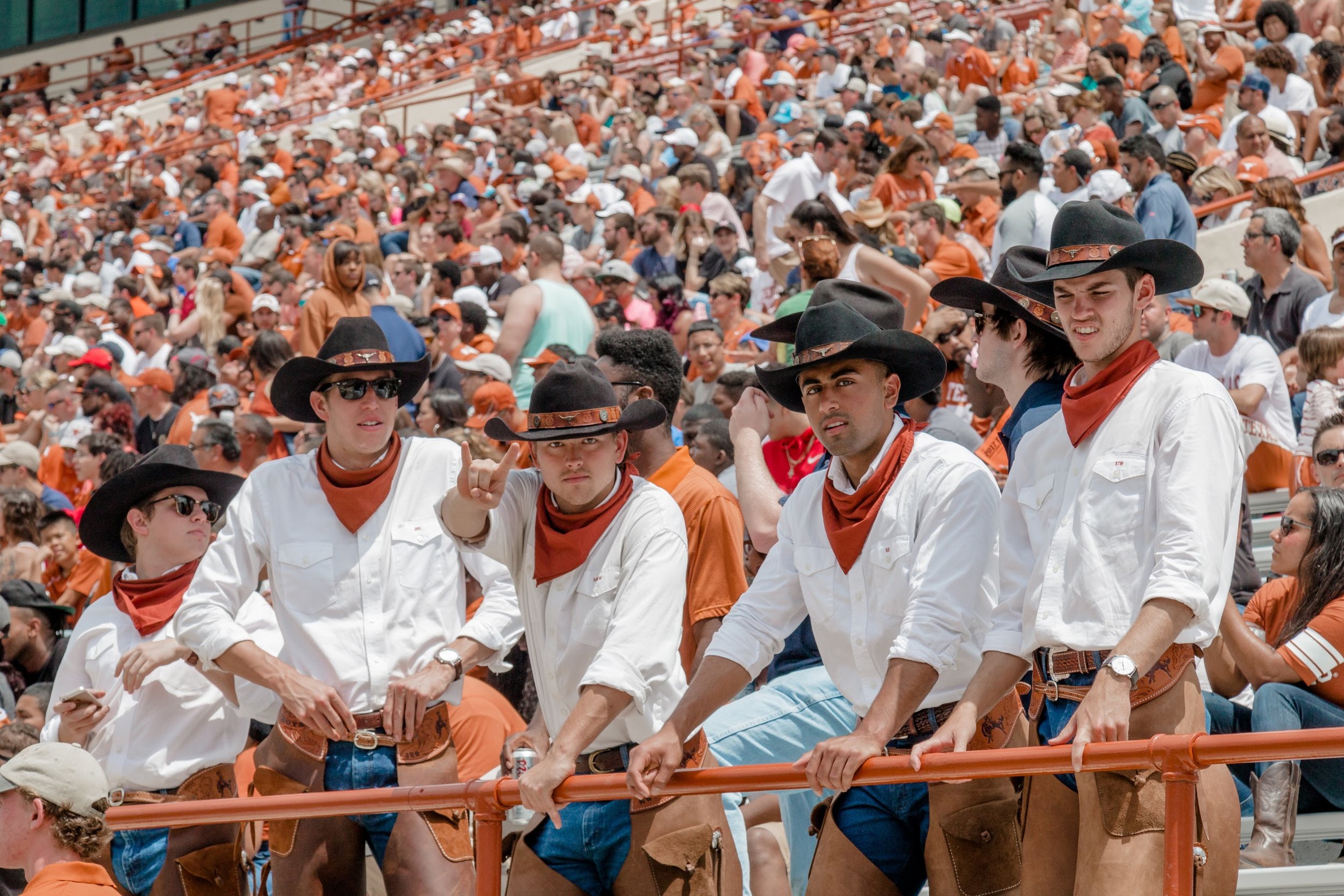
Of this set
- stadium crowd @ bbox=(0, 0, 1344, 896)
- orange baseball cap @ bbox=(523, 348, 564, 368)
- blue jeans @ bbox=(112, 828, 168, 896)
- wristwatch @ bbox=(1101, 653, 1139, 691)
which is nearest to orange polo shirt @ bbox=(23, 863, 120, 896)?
stadium crowd @ bbox=(0, 0, 1344, 896)

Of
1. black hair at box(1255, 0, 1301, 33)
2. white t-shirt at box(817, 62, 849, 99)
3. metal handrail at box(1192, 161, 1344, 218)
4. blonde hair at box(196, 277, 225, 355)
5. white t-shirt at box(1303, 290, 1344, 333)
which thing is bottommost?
blonde hair at box(196, 277, 225, 355)

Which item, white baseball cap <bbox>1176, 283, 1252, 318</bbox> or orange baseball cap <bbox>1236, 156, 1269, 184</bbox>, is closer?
white baseball cap <bbox>1176, 283, 1252, 318</bbox>

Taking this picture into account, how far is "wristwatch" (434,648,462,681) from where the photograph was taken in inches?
160

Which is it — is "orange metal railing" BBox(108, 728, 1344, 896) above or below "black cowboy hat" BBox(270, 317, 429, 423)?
below

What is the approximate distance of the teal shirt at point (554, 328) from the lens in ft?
29.7

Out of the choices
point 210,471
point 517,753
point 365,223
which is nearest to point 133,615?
point 210,471

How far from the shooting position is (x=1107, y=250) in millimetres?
3297

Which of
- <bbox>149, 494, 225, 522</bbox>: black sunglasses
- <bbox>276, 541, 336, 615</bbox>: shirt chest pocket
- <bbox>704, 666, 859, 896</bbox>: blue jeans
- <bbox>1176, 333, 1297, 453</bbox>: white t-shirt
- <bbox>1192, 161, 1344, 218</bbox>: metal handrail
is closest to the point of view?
<bbox>276, 541, 336, 615</bbox>: shirt chest pocket

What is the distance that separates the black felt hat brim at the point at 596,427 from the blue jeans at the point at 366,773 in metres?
0.83

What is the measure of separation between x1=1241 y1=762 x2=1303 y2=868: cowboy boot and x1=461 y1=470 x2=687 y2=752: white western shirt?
1966mm

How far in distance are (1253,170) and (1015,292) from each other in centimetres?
752

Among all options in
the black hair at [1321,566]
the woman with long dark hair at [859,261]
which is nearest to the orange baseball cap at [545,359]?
the woman with long dark hair at [859,261]

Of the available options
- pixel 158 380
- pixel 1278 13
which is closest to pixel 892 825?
pixel 158 380

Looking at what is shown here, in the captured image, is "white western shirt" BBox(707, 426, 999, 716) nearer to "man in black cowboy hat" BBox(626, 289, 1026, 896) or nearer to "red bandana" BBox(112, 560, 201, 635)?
"man in black cowboy hat" BBox(626, 289, 1026, 896)
